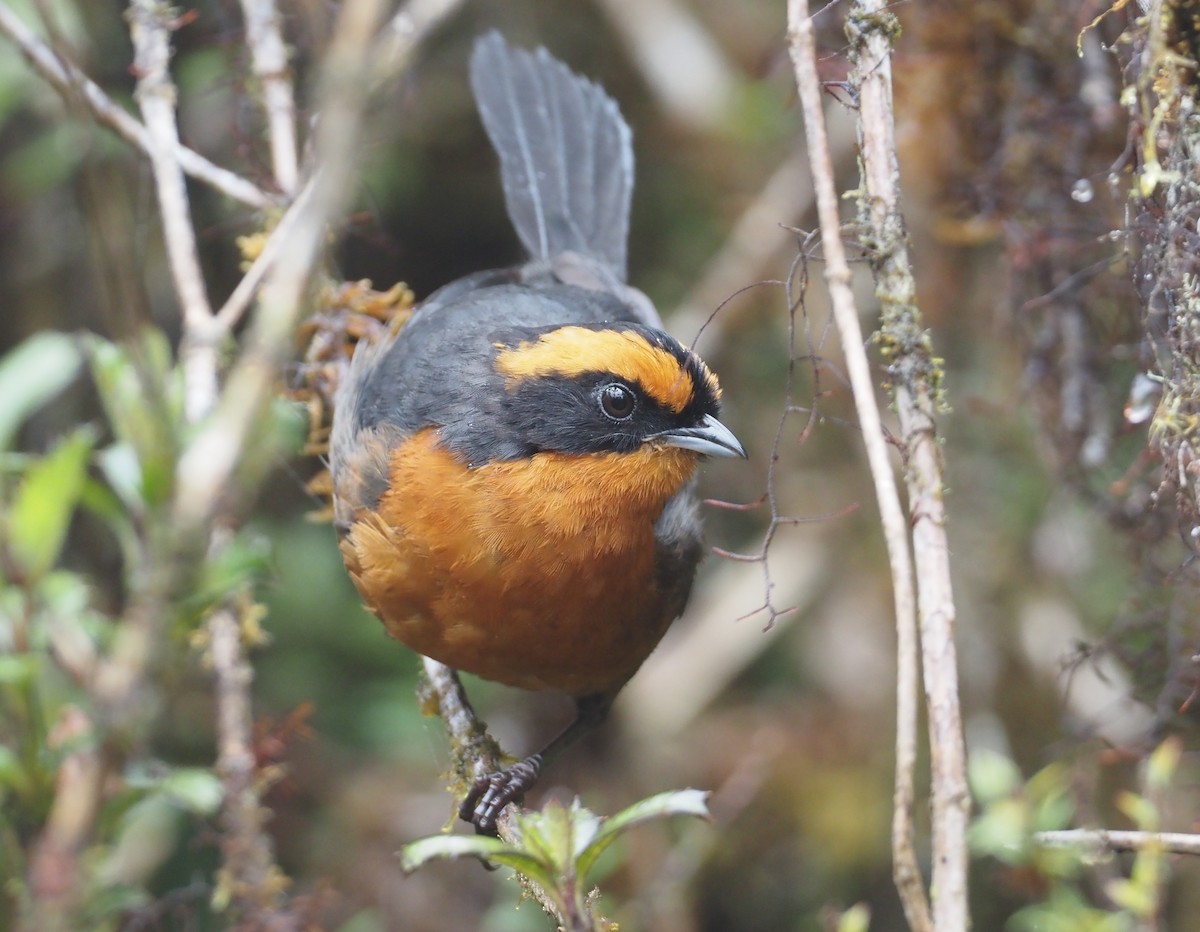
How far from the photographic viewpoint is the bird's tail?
5.02m

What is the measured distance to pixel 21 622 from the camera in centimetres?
207

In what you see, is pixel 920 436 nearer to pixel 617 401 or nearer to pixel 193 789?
pixel 617 401

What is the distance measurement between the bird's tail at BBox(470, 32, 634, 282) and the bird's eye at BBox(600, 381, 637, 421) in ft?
5.82

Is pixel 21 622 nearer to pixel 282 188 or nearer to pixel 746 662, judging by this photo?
pixel 282 188

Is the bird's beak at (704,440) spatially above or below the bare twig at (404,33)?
below

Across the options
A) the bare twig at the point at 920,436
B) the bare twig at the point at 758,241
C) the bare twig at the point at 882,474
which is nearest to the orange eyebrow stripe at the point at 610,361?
the bare twig at the point at 920,436

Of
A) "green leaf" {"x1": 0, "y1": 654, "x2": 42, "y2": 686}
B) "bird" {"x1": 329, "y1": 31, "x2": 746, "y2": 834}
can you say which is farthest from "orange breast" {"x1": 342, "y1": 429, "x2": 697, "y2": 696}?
"green leaf" {"x1": 0, "y1": 654, "x2": 42, "y2": 686}

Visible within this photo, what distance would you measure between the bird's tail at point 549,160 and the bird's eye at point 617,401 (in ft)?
5.82

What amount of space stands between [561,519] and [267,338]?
1706 millimetres

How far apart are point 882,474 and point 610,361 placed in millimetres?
1333

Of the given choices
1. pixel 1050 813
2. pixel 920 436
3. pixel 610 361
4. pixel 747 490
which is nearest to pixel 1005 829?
pixel 1050 813

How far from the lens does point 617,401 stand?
130 inches

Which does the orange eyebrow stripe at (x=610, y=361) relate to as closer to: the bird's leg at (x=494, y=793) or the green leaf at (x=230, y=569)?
the bird's leg at (x=494, y=793)

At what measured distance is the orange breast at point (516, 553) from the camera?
327cm
